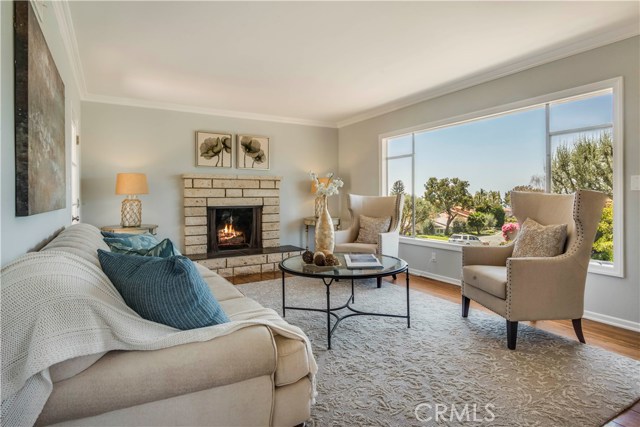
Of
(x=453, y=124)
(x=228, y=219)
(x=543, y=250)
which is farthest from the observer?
(x=228, y=219)

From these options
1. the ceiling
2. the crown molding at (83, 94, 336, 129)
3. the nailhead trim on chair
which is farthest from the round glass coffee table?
the crown molding at (83, 94, 336, 129)

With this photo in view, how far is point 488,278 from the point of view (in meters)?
2.64

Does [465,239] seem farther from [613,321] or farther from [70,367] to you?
[70,367]

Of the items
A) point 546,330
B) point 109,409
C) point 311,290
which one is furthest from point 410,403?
point 311,290

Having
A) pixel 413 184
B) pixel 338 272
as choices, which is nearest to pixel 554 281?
pixel 338 272

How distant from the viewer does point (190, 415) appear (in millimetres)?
1156

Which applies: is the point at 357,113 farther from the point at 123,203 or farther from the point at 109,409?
Result: the point at 109,409

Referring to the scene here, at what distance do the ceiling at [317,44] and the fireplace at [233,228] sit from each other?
5.58 ft

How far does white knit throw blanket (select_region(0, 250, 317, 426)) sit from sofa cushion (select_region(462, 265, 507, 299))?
206cm

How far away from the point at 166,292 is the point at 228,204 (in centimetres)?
404

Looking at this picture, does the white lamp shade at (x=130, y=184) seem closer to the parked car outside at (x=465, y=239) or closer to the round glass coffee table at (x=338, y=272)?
the round glass coffee table at (x=338, y=272)

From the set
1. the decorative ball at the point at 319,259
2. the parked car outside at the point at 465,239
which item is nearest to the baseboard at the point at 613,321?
the parked car outside at the point at 465,239

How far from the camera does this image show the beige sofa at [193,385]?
102 cm

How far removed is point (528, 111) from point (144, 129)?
471 centimetres
